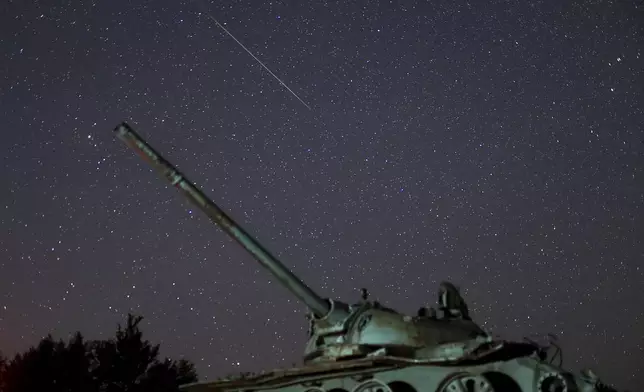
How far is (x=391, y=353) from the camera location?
41.9ft

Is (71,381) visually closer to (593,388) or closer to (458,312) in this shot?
(458,312)

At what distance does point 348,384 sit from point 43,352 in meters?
23.3

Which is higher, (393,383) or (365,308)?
(365,308)

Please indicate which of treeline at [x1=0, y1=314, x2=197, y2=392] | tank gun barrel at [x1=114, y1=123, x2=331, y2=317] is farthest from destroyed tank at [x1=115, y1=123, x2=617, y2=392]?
treeline at [x1=0, y1=314, x2=197, y2=392]

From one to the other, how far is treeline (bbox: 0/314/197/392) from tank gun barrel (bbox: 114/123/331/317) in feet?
60.5

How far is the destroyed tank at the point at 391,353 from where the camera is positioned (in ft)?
38.0

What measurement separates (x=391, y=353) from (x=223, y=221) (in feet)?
18.1

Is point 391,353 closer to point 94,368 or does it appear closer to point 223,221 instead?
point 223,221

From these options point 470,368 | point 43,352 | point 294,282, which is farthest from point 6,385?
point 470,368

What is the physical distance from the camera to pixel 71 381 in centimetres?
3173

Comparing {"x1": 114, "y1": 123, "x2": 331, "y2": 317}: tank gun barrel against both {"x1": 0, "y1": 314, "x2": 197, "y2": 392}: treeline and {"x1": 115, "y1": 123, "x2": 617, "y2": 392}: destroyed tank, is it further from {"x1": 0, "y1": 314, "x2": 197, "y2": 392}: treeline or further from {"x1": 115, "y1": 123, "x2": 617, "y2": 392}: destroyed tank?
{"x1": 0, "y1": 314, "x2": 197, "y2": 392}: treeline

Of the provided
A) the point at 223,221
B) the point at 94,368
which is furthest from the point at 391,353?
the point at 94,368

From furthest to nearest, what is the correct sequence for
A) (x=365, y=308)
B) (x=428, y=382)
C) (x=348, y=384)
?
(x=365, y=308), (x=348, y=384), (x=428, y=382)

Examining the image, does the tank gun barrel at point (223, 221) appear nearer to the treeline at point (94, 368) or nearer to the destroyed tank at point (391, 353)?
the destroyed tank at point (391, 353)
